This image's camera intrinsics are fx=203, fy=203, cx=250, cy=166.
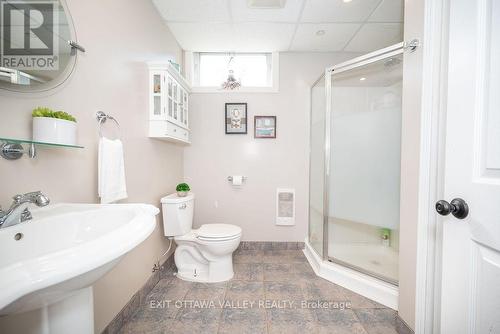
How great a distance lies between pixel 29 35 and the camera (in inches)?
30.4

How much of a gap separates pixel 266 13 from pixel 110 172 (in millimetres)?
1687

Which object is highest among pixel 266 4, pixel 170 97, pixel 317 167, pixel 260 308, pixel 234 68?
pixel 266 4

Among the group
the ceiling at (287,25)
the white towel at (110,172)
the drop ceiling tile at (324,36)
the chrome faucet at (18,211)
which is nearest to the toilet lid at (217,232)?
the white towel at (110,172)

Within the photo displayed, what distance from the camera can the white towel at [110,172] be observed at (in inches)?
40.5

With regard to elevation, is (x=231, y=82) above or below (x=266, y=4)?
below

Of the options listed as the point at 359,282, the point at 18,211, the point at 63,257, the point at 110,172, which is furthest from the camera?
the point at 359,282

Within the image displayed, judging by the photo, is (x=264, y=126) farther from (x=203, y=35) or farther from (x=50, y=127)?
(x=50, y=127)

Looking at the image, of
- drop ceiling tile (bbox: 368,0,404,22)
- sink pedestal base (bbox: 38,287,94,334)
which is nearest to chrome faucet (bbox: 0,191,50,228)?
sink pedestal base (bbox: 38,287,94,334)

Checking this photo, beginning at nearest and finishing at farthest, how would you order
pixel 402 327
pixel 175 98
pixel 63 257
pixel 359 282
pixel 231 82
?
pixel 63 257 < pixel 402 327 < pixel 359 282 < pixel 175 98 < pixel 231 82

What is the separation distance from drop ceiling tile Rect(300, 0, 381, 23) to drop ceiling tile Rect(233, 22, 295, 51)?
199mm

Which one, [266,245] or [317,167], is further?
[266,245]

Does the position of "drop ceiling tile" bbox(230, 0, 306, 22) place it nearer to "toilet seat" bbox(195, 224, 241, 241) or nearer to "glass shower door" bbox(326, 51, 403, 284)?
"glass shower door" bbox(326, 51, 403, 284)

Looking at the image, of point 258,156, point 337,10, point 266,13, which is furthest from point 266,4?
point 258,156

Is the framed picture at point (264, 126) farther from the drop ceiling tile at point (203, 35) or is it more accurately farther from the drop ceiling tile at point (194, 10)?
the drop ceiling tile at point (194, 10)
